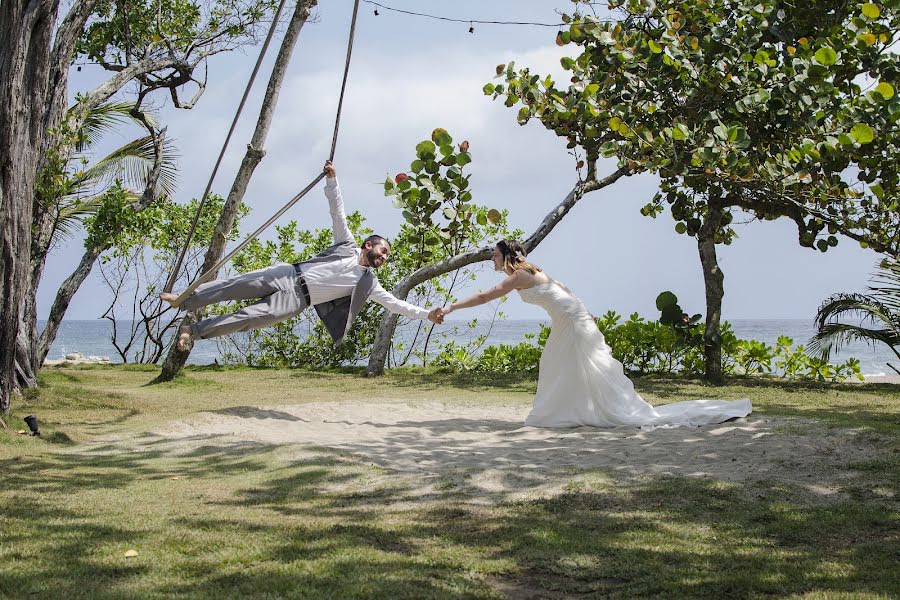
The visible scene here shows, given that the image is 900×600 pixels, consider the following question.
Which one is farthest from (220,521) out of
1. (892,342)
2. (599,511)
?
(892,342)

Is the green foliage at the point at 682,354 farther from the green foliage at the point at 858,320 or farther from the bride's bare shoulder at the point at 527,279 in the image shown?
the bride's bare shoulder at the point at 527,279

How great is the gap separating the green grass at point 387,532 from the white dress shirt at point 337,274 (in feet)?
4.58

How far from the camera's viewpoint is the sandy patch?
5492 mm

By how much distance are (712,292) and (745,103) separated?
4.44 m

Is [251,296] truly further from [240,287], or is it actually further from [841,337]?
[841,337]

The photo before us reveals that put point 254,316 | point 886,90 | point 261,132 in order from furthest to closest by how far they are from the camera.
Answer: point 261,132 → point 254,316 → point 886,90

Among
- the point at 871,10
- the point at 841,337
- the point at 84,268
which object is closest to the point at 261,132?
the point at 84,268

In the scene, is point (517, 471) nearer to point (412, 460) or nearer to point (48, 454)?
point (412, 460)

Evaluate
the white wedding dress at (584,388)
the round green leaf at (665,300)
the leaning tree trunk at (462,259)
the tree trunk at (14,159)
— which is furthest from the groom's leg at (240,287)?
the round green leaf at (665,300)

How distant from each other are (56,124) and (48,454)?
6.04m

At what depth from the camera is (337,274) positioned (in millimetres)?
7223

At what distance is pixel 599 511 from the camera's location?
4.69m

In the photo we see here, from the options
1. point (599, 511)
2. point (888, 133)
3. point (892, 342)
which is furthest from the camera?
point (892, 342)

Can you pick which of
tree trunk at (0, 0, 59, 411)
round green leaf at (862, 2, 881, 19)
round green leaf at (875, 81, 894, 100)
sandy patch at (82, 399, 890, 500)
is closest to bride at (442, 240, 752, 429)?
sandy patch at (82, 399, 890, 500)
